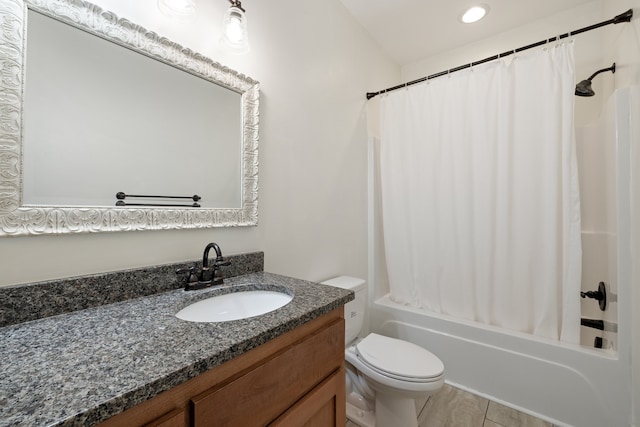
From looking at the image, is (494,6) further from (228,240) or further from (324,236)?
(228,240)

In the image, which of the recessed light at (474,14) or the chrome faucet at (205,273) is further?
the recessed light at (474,14)

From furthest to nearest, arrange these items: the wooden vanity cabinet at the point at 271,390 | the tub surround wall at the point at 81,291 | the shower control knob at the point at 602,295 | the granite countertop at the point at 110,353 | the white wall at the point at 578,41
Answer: the white wall at the point at 578,41 < the shower control knob at the point at 602,295 < the tub surround wall at the point at 81,291 < the wooden vanity cabinet at the point at 271,390 < the granite countertop at the point at 110,353

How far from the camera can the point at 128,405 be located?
0.42 meters

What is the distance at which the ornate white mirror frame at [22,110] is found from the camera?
0.71m

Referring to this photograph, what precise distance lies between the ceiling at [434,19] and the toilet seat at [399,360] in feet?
7.29

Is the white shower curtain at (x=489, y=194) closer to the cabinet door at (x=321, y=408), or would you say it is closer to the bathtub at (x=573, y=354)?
the bathtub at (x=573, y=354)

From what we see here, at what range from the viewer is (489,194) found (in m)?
1.73

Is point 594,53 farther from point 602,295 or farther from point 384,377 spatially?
point 384,377

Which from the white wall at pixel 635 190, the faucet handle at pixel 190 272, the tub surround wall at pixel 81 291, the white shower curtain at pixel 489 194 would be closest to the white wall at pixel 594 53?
the white wall at pixel 635 190

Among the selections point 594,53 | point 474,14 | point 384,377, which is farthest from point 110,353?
point 594,53


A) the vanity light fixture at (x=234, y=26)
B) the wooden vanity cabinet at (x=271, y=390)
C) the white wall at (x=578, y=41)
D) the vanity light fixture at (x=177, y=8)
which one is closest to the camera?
the wooden vanity cabinet at (x=271, y=390)

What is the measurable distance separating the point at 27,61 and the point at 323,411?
53.7 inches

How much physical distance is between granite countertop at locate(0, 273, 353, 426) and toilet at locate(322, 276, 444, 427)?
0.65 metres

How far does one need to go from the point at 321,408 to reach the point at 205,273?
63 cm
